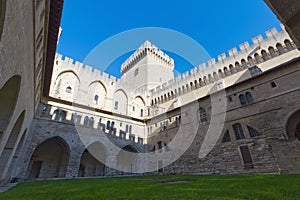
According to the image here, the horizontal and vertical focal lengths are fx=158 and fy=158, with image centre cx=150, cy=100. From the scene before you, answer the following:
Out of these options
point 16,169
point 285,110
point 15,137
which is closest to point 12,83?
A: point 15,137

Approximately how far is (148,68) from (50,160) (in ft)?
81.7

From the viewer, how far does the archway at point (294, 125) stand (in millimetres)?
12562

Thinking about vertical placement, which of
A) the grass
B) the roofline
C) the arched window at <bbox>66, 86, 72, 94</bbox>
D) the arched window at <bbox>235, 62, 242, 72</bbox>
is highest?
the arched window at <bbox>235, 62, 242, 72</bbox>

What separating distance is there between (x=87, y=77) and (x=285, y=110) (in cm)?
2322

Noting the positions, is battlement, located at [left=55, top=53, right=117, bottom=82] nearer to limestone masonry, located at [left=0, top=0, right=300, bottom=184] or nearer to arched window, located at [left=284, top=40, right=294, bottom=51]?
limestone masonry, located at [left=0, top=0, right=300, bottom=184]

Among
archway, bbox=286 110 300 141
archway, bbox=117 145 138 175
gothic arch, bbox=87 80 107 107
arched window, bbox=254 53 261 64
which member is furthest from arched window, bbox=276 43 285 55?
gothic arch, bbox=87 80 107 107

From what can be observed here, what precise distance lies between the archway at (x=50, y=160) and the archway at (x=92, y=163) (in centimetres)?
323

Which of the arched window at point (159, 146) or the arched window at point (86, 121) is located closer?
the arched window at point (86, 121)

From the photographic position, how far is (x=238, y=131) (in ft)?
48.2

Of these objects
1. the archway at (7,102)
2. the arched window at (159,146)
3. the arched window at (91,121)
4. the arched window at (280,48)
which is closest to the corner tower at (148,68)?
the arched window at (159,146)

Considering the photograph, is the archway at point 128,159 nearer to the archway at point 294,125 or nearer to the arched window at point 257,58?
the archway at point 294,125

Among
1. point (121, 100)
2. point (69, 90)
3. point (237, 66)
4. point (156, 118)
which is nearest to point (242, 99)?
point (237, 66)

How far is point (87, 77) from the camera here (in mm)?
23469

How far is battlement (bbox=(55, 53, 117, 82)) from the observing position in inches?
835
